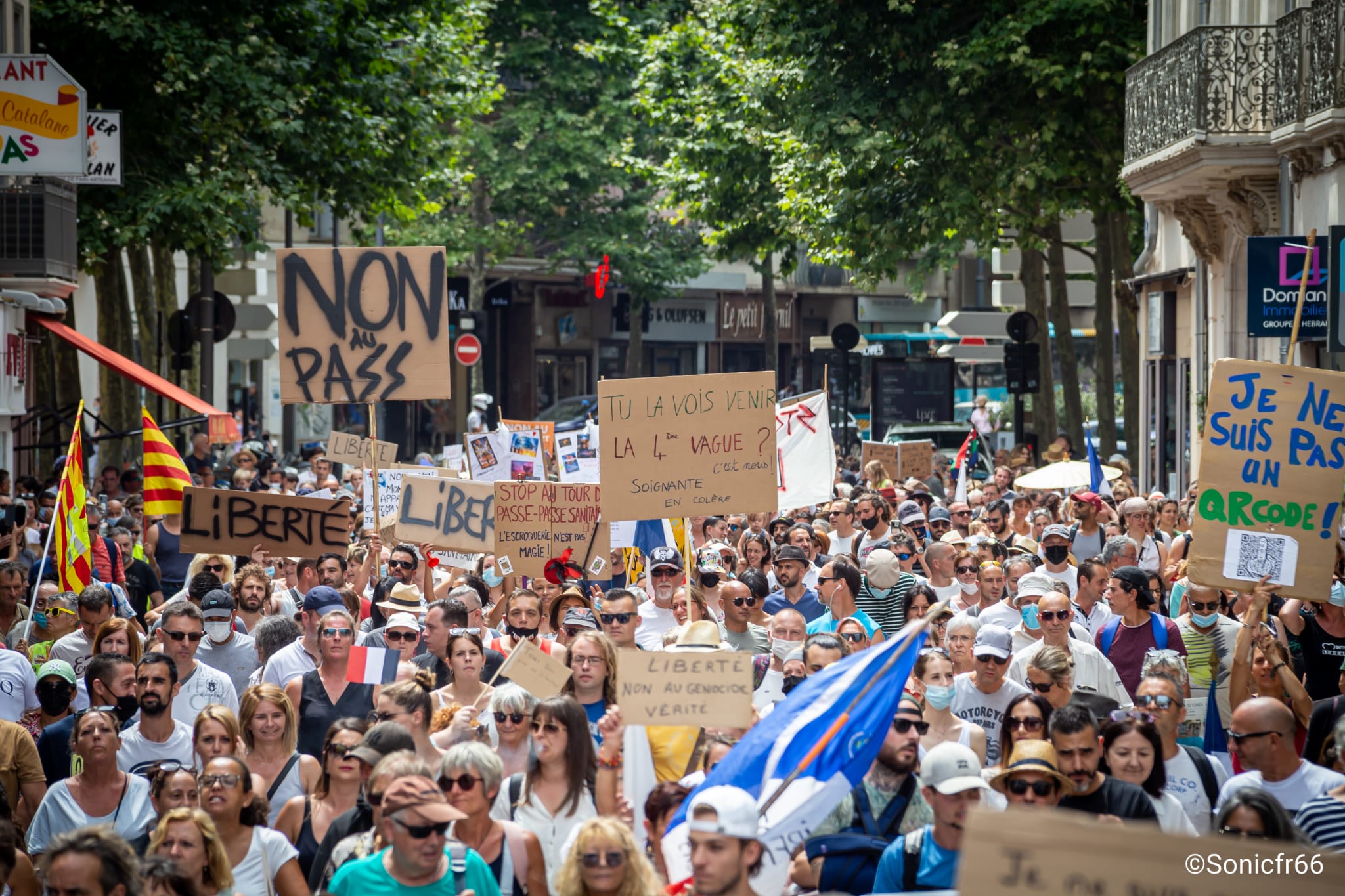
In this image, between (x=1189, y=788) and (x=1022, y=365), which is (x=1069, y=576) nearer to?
(x=1189, y=788)

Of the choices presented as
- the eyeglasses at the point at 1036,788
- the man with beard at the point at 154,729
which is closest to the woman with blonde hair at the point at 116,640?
the man with beard at the point at 154,729

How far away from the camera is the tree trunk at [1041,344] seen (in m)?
28.4

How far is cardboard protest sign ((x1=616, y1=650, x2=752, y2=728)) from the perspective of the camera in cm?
638

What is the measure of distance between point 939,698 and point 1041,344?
2333cm

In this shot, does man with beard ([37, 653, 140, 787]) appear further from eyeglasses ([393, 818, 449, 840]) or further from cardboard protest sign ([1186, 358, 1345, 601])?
cardboard protest sign ([1186, 358, 1345, 601])

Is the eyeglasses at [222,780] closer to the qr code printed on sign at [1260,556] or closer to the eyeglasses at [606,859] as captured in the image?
the eyeglasses at [606,859]

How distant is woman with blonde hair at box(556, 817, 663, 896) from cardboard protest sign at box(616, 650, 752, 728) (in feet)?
3.73

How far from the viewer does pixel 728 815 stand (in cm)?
503

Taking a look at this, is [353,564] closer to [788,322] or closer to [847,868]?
[847,868]

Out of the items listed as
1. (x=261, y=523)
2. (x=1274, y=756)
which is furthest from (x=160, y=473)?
(x=1274, y=756)

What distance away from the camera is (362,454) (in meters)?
14.0

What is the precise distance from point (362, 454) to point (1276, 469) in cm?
785

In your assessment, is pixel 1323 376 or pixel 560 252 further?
pixel 560 252

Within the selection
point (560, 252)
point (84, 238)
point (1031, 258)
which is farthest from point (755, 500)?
point (560, 252)
